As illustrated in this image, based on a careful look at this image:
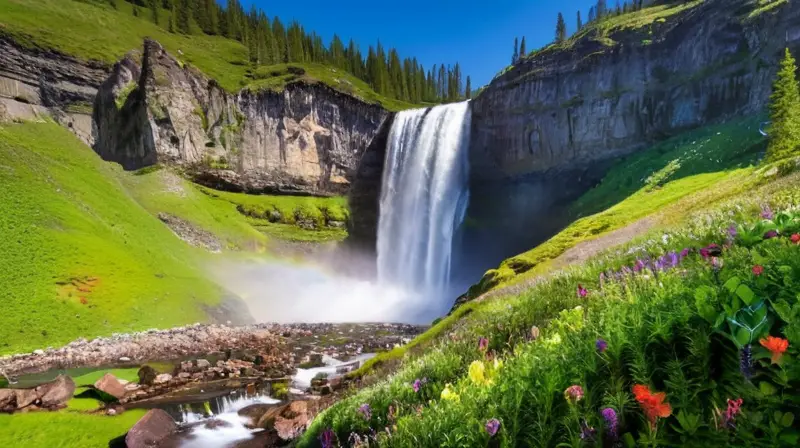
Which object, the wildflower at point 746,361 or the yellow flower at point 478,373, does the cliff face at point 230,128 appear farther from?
Answer: the wildflower at point 746,361

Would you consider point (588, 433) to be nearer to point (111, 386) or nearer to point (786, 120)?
point (111, 386)

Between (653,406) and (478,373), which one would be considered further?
(478,373)

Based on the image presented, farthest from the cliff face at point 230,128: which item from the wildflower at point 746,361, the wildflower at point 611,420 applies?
the wildflower at point 746,361

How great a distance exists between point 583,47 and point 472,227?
1431 inches

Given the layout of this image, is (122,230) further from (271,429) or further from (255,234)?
(271,429)

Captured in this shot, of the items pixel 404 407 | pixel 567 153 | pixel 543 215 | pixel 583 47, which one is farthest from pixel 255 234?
pixel 404 407

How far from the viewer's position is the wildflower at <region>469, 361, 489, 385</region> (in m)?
3.87

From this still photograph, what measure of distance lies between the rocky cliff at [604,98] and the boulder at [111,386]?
60.3m

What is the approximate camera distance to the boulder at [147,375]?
17.8 meters

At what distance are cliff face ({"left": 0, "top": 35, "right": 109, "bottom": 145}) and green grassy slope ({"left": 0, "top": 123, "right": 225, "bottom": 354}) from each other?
105 feet

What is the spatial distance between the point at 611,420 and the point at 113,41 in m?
127

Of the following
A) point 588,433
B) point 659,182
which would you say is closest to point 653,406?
point 588,433

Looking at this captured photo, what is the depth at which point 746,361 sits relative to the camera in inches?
80.7

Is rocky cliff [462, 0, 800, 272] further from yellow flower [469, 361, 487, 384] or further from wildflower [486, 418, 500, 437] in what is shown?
wildflower [486, 418, 500, 437]
